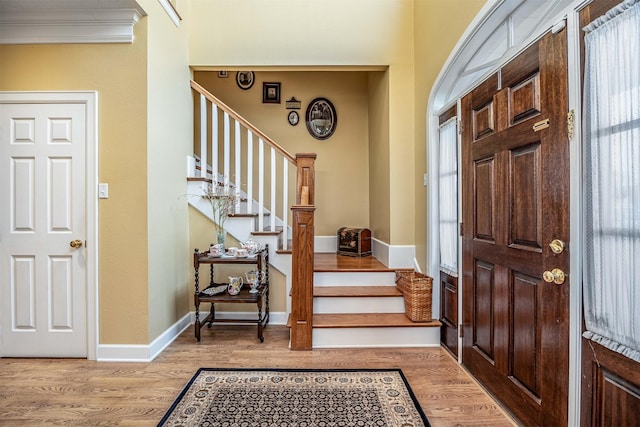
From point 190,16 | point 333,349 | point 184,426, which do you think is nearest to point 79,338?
point 184,426

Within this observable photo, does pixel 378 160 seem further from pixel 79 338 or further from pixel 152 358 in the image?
pixel 79 338

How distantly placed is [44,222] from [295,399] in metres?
2.47

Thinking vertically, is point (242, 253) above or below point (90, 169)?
below

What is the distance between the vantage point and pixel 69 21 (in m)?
2.55

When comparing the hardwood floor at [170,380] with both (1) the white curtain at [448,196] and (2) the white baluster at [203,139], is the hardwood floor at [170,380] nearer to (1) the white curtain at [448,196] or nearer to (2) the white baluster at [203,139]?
(1) the white curtain at [448,196]

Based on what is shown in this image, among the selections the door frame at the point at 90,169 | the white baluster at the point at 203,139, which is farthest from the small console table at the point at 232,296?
the white baluster at the point at 203,139

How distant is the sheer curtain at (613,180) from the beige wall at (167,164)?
9.50 feet

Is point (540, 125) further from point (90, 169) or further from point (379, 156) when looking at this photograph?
point (90, 169)

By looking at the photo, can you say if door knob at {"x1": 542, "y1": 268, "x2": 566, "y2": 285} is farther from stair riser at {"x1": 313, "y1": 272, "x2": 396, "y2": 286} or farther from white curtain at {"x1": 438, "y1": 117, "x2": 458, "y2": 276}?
stair riser at {"x1": 313, "y1": 272, "x2": 396, "y2": 286}

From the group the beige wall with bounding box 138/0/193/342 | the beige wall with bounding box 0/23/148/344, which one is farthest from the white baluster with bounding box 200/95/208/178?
the beige wall with bounding box 0/23/148/344

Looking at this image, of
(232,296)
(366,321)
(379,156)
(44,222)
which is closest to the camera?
(44,222)

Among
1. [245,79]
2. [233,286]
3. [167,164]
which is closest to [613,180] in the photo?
[233,286]

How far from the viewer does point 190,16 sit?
11.7 feet

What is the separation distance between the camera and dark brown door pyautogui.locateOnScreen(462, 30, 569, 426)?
61.8 inches
